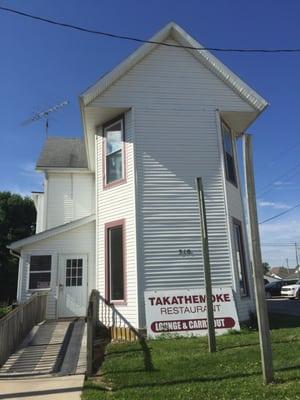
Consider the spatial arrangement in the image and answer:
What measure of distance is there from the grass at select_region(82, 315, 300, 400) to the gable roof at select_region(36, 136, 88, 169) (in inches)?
455

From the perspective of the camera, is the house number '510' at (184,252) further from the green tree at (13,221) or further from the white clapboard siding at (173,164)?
the green tree at (13,221)

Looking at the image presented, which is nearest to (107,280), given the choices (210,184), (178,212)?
(178,212)

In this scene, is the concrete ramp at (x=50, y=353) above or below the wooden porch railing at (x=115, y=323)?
below

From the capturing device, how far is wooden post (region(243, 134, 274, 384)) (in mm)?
6109

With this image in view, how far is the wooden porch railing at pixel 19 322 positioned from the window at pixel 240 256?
20.2 feet

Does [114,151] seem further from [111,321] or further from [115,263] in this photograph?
[111,321]

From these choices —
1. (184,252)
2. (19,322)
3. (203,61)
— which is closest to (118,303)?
(184,252)

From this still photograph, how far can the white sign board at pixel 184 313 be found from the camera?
10906 mm

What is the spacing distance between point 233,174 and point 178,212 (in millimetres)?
3043

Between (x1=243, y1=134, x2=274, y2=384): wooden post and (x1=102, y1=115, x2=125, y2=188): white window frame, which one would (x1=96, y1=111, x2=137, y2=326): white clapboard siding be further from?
(x1=243, y1=134, x2=274, y2=384): wooden post

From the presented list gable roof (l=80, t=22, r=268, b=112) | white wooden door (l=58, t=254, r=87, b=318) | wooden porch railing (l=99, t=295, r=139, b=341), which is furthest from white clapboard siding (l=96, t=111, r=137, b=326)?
white wooden door (l=58, t=254, r=87, b=318)

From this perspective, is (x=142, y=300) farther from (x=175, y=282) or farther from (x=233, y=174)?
(x=233, y=174)

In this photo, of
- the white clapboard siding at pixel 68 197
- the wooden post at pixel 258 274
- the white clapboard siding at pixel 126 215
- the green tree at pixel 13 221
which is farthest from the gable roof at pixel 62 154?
the green tree at pixel 13 221

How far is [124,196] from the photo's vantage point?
41.7 ft
